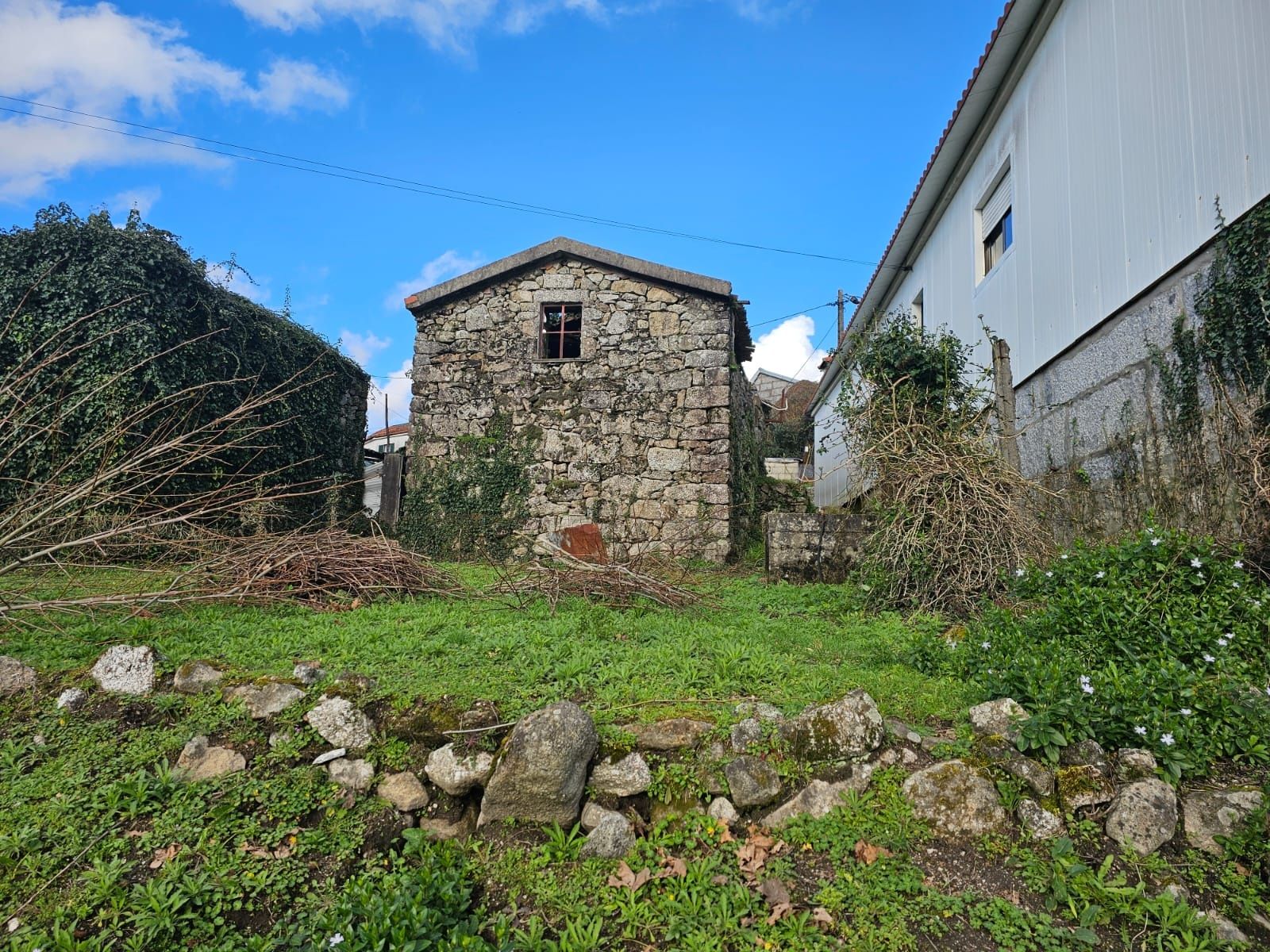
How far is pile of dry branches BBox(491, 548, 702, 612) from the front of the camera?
5.74m

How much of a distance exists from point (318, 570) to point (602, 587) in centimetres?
241

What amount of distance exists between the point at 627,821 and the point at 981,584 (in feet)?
12.3

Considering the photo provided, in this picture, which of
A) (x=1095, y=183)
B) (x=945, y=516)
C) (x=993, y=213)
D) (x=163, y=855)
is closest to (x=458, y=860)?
(x=163, y=855)

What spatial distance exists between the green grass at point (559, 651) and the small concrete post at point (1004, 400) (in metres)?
2.11

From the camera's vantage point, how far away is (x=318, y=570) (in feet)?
18.8

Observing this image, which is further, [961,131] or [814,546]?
[961,131]

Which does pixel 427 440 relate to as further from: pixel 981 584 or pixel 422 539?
pixel 981 584

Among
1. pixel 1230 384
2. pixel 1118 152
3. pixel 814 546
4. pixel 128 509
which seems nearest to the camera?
pixel 1230 384

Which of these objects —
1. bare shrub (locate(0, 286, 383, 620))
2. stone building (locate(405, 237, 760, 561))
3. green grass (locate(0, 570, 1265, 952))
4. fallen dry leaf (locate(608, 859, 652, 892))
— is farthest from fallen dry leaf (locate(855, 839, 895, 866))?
stone building (locate(405, 237, 760, 561))

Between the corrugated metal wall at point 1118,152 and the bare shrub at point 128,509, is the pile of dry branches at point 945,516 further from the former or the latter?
the bare shrub at point 128,509

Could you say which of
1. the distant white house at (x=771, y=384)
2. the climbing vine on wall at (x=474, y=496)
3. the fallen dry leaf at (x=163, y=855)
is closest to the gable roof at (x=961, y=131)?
the climbing vine on wall at (x=474, y=496)

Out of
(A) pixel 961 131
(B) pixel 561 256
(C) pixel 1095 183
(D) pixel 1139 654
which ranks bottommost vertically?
(D) pixel 1139 654

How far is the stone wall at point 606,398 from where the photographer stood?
9555mm

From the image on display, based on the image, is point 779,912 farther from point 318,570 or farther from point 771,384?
point 771,384
